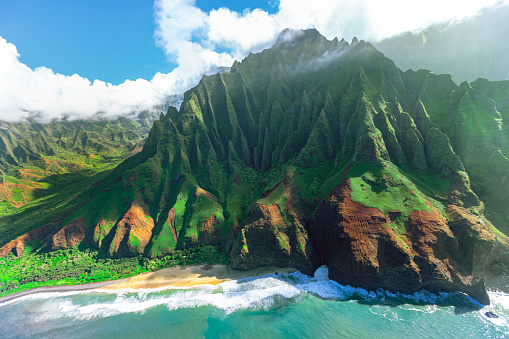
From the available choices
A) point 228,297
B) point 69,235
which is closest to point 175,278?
point 228,297

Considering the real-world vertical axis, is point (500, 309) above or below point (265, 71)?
below

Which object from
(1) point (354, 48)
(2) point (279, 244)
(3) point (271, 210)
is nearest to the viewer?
(2) point (279, 244)

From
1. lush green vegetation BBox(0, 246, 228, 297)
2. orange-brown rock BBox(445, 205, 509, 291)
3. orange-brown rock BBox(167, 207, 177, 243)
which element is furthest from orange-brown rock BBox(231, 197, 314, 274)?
orange-brown rock BBox(445, 205, 509, 291)

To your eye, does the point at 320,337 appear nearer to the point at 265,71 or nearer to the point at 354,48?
the point at 354,48

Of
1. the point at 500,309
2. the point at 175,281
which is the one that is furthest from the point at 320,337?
the point at 175,281

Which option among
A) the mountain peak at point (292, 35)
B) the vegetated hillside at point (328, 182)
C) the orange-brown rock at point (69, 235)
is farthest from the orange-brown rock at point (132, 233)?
the mountain peak at point (292, 35)

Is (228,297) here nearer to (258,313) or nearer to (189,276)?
(258,313)
